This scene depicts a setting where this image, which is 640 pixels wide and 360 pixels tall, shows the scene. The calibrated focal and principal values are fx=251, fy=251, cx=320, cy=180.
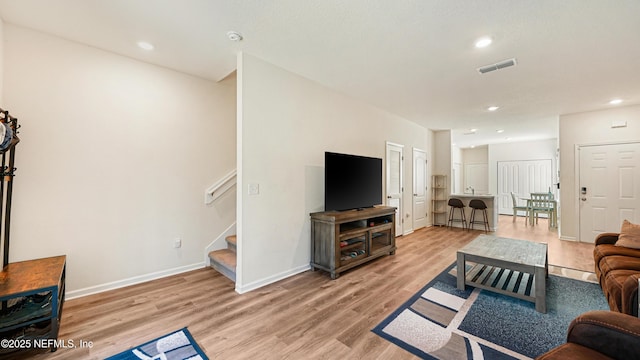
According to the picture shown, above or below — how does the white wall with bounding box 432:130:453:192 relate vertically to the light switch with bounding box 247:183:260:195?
above

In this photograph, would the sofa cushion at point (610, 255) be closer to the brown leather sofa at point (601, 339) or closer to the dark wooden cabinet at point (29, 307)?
the brown leather sofa at point (601, 339)

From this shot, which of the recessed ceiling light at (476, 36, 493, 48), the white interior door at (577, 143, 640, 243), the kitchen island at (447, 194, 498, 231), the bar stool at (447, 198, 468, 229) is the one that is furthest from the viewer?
the bar stool at (447, 198, 468, 229)

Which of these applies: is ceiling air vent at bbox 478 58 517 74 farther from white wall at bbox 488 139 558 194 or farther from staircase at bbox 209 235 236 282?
white wall at bbox 488 139 558 194

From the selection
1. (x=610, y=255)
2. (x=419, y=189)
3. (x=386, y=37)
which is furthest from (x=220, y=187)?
(x=419, y=189)

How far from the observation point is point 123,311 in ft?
7.59

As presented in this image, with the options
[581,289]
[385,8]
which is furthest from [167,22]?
[581,289]

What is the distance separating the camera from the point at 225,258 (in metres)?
3.24

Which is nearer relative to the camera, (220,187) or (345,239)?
(345,239)

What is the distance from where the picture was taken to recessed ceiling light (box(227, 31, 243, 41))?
7.90ft

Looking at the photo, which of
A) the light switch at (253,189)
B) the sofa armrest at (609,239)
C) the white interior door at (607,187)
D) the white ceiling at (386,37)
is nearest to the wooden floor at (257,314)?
the sofa armrest at (609,239)

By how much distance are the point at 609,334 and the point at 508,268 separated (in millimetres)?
1447

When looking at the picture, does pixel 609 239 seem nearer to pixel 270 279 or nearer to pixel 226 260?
pixel 270 279

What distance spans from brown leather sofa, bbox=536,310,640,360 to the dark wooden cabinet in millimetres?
2986

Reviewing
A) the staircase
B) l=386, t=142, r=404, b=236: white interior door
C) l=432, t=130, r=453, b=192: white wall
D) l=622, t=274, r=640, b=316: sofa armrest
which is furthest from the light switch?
l=432, t=130, r=453, b=192: white wall
